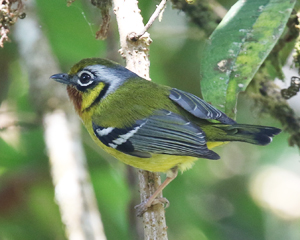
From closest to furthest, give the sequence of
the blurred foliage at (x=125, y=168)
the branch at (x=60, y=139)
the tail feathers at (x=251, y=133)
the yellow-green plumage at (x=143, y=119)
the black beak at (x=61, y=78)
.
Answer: the branch at (x=60, y=139) → the tail feathers at (x=251, y=133) → the yellow-green plumage at (x=143, y=119) → the black beak at (x=61, y=78) → the blurred foliage at (x=125, y=168)

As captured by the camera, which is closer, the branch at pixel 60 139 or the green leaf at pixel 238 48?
the branch at pixel 60 139

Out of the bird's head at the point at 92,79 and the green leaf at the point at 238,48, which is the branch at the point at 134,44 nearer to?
the bird's head at the point at 92,79

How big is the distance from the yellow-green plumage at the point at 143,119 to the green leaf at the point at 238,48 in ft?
0.54

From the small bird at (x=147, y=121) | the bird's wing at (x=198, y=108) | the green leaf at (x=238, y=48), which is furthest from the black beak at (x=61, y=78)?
the green leaf at (x=238, y=48)

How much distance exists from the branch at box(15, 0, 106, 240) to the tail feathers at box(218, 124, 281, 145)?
110 centimetres

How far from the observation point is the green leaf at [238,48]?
10.7 feet

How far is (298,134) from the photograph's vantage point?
152 inches

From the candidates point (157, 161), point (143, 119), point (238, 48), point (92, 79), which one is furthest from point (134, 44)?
point (157, 161)

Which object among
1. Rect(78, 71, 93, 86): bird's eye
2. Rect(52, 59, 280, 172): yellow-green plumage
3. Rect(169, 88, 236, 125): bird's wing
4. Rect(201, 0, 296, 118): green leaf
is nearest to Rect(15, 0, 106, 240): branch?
Rect(52, 59, 280, 172): yellow-green plumage

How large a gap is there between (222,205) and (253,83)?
1.45m

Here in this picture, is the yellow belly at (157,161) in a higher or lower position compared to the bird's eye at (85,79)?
lower

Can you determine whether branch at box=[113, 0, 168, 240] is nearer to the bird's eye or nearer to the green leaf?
the bird's eye

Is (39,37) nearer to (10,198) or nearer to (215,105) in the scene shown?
(10,198)

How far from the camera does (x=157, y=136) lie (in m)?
3.30
